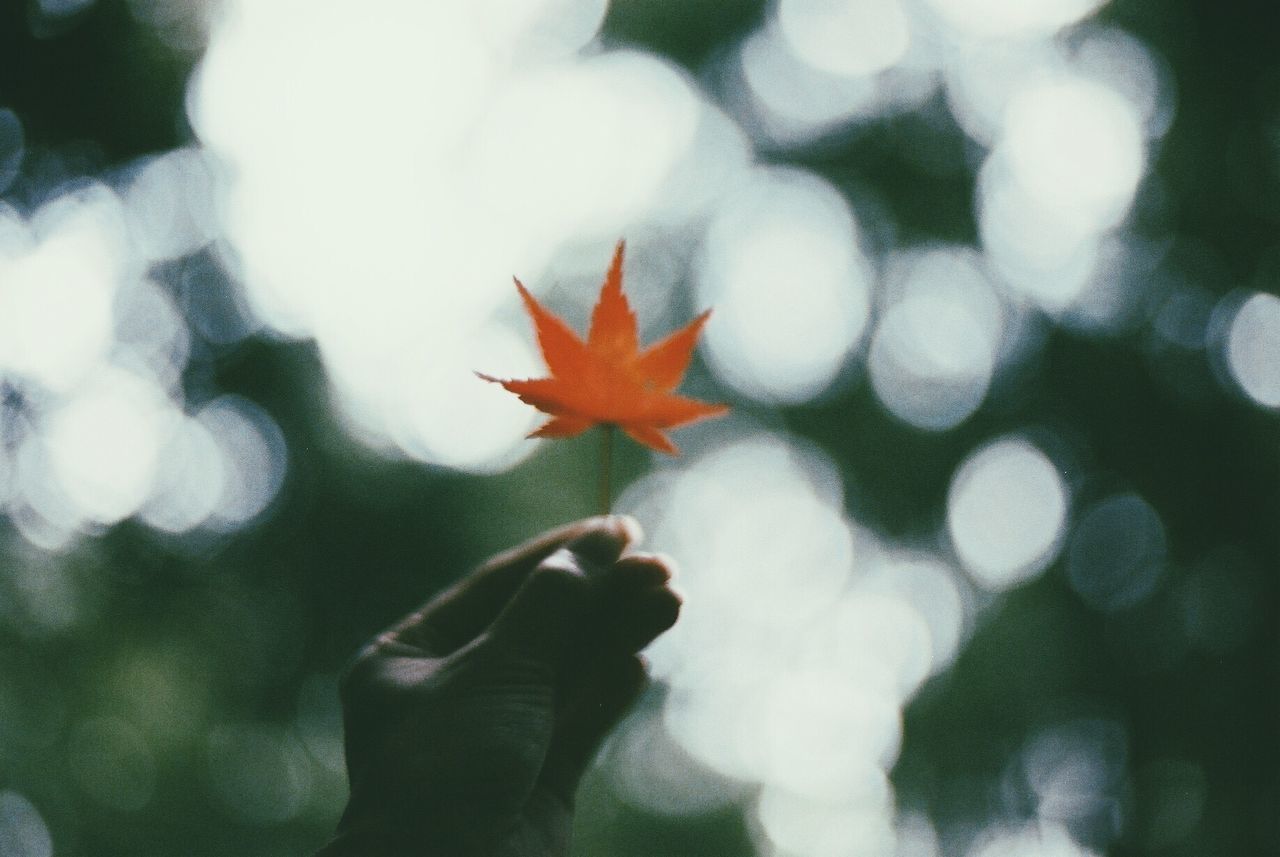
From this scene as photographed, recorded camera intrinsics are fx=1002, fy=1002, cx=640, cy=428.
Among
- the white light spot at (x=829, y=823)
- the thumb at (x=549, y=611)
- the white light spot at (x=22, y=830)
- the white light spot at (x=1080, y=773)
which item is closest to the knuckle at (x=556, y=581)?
the thumb at (x=549, y=611)

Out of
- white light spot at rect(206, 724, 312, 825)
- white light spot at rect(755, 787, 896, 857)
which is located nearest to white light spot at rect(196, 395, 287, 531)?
white light spot at rect(206, 724, 312, 825)

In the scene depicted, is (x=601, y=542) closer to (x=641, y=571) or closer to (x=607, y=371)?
(x=641, y=571)

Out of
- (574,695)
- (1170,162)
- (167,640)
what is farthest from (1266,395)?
(167,640)

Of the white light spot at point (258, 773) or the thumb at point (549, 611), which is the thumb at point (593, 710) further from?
the white light spot at point (258, 773)

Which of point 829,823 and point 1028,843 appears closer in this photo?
point 1028,843

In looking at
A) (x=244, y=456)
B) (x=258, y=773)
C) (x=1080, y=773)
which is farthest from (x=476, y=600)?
(x=1080, y=773)

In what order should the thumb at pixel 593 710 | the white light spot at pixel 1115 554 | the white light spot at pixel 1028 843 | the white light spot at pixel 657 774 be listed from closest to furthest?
the thumb at pixel 593 710
the white light spot at pixel 1115 554
the white light spot at pixel 1028 843
the white light spot at pixel 657 774

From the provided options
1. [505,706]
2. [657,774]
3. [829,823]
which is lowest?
[829,823]
